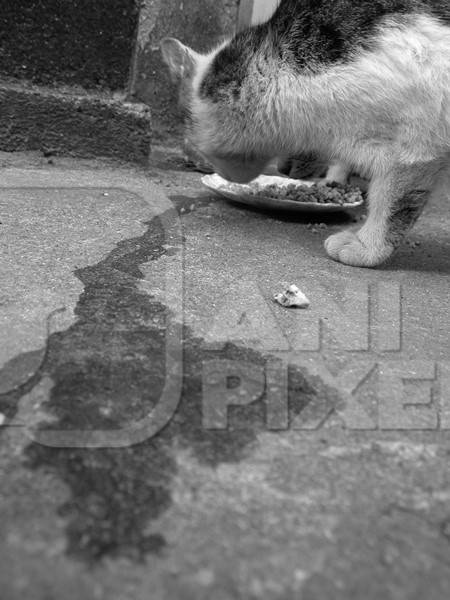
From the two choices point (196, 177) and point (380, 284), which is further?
point (196, 177)

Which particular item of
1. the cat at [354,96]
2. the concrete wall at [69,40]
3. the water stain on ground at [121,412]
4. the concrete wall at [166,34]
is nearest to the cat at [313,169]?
the cat at [354,96]

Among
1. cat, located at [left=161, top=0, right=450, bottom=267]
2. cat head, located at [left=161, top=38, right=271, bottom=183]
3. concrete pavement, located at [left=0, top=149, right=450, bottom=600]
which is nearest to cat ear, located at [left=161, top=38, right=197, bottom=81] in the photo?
cat head, located at [left=161, top=38, right=271, bottom=183]

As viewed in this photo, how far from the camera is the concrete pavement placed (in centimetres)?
77

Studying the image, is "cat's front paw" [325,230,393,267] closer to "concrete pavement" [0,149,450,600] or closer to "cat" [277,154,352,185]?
"concrete pavement" [0,149,450,600]

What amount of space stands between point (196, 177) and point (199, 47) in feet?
2.05

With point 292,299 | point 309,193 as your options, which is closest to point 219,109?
point 309,193

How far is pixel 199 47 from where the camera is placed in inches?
119

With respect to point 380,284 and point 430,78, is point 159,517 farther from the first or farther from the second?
point 430,78

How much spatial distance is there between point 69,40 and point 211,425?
2151 mm

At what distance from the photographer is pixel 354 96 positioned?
190 centimetres

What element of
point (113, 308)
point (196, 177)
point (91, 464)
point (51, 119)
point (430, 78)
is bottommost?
point (196, 177)

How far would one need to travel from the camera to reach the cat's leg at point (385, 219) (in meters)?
2.00

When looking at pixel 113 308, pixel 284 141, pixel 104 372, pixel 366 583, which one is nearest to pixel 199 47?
pixel 284 141

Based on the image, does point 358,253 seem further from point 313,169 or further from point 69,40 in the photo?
point 69,40
